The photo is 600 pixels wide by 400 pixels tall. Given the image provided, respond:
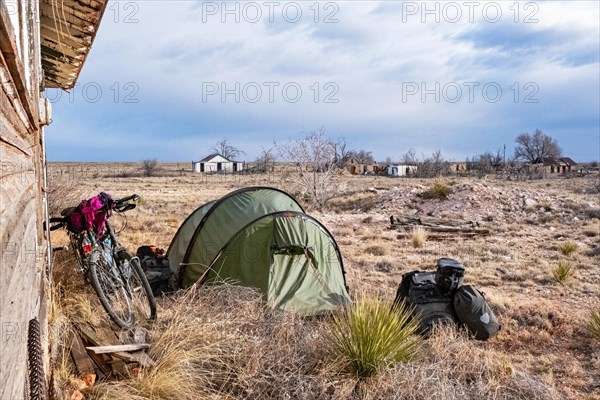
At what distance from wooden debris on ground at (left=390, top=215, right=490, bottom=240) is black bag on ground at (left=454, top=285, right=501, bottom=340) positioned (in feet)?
31.1

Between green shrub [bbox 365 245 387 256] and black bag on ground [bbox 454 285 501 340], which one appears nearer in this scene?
black bag on ground [bbox 454 285 501 340]

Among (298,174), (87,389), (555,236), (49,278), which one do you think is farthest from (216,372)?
(298,174)

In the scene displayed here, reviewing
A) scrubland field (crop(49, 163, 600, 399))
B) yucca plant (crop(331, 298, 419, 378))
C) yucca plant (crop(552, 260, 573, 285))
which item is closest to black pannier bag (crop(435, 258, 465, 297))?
scrubland field (crop(49, 163, 600, 399))

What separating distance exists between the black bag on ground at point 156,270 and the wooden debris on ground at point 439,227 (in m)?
8.70

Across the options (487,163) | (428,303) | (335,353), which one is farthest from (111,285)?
(487,163)

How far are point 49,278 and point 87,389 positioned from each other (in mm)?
1631

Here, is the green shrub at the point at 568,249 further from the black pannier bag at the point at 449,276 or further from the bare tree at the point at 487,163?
the bare tree at the point at 487,163

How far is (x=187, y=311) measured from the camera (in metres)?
5.57

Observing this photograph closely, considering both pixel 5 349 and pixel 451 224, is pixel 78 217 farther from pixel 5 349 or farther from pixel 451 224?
pixel 451 224

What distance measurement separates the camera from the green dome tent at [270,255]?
700cm

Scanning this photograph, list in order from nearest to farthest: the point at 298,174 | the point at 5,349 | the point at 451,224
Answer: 1. the point at 5,349
2. the point at 451,224
3. the point at 298,174

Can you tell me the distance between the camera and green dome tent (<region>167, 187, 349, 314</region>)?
7.00m

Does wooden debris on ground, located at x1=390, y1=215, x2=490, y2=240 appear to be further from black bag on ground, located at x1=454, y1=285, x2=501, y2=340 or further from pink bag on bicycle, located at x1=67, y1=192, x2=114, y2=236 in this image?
pink bag on bicycle, located at x1=67, y1=192, x2=114, y2=236

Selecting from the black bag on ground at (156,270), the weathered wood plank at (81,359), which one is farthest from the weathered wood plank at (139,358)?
the black bag on ground at (156,270)
